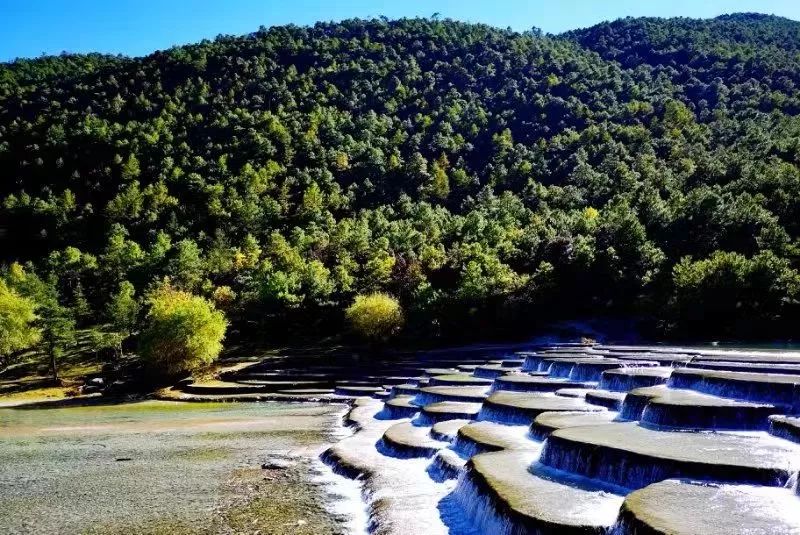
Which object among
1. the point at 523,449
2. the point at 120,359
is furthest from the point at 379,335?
the point at 523,449

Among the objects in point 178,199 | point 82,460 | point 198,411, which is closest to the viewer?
point 82,460

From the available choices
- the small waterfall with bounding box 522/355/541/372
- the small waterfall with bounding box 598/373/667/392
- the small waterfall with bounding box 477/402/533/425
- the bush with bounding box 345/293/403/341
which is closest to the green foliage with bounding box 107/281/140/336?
the bush with bounding box 345/293/403/341

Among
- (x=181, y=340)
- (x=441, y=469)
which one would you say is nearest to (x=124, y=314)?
(x=181, y=340)

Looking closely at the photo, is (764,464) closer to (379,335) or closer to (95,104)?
(379,335)

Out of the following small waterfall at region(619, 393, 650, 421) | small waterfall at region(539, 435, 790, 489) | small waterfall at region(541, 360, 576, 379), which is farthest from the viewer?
small waterfall at region(541, 360, 576, 379)

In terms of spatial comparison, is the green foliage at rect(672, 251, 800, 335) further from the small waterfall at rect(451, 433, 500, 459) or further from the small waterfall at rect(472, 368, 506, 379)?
the small waterfall at rect(451, 433, 500, 459)

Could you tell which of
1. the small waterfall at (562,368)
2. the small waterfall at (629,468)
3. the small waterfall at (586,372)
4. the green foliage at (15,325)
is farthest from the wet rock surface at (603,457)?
the green foliage at (15,325)
